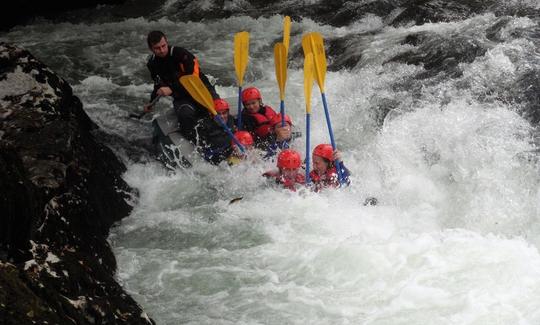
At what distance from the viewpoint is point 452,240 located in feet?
15.3

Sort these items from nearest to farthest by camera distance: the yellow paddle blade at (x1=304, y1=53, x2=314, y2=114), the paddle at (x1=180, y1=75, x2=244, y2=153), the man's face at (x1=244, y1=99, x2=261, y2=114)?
1. the yellow paddle blade at (x1=304, y1=53, x2=314, y2=114)
2. the paddle at (x1=180, y1=75, x2=244, y2=153)
3. the man's face at (x1=244, y1=99, x2=261, y2=114)

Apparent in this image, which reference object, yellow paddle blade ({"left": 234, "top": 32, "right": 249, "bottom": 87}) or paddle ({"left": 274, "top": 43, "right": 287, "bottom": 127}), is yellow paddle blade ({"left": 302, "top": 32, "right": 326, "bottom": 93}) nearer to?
paddle ({"left": 274, "top": 43, "right": 287, "bottom": 127})

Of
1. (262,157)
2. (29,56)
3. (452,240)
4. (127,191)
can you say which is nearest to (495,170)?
(452,240)

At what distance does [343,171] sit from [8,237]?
137 inches

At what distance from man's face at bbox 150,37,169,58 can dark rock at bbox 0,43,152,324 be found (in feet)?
3.57

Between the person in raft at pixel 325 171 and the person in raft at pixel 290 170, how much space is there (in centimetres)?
13

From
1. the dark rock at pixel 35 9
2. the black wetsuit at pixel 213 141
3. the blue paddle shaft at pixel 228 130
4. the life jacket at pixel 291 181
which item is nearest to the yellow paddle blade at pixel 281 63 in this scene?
the blue paddle shaft at pixel 228 130

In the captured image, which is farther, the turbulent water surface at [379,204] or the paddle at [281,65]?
the paddle at [281,65]

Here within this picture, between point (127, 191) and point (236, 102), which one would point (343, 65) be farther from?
point (127, 191)

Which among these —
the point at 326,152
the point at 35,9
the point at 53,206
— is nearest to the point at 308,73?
the point at 326,152

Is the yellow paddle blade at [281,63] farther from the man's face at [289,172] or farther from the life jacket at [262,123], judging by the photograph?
the man's face at [289,172]

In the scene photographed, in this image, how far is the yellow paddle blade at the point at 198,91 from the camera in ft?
21.7

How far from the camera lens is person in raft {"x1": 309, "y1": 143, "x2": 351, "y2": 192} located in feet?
19.0

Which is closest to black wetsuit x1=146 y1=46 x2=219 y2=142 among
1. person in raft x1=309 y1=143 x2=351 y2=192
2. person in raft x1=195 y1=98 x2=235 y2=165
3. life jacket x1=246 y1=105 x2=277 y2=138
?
person in raft x1=195 y1=98 x2=235 y2=165
